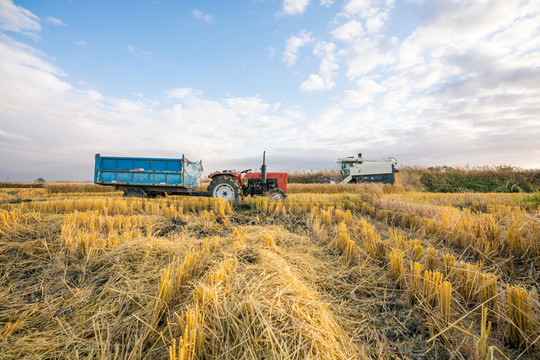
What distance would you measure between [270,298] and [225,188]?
307 inches

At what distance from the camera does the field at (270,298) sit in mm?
1452

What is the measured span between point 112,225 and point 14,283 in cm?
168

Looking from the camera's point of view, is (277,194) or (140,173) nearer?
(277,194)

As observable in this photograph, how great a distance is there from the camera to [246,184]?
10328 millimetres

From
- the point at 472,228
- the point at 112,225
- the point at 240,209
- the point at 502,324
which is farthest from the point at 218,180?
the point at 502,324

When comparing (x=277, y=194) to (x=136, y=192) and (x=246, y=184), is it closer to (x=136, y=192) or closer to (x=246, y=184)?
(x=246, y=184)

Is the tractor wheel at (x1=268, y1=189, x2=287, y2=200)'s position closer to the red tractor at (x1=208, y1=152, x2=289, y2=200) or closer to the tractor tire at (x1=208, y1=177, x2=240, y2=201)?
the red tractor at (x1=208, y1=152, x2=289, y2=200)

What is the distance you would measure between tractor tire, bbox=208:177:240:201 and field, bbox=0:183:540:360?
5.43m

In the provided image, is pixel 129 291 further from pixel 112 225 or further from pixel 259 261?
pixel 112 225

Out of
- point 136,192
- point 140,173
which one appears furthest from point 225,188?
point 136,192

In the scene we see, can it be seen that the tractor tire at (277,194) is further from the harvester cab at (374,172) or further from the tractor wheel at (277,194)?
the harvester cab at (374,172)

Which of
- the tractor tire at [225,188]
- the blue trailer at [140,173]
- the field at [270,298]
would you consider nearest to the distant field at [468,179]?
the tractor tire at [225,188]

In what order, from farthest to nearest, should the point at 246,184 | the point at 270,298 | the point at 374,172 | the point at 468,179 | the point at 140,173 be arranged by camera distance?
the point at 468,179 → the point at 374,172 → the point at 140,173 → the point at 246,184 → the point at 270,298

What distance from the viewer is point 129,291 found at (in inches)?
82.4
